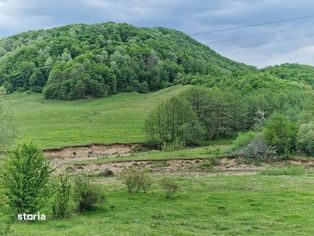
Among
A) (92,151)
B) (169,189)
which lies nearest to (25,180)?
(169,189)

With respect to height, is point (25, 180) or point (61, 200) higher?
point (25, 180)

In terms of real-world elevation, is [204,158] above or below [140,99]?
below

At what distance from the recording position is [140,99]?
179 m

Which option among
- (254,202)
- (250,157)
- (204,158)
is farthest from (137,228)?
(250,157)

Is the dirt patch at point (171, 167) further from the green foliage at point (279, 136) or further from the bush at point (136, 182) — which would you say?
the bush at point (136, 182)

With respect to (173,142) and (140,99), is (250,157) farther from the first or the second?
(140,99)

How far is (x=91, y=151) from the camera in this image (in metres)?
98.5

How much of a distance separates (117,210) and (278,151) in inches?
2233

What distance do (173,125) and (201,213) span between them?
7139cm

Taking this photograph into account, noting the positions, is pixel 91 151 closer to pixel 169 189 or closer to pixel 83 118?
pixel 83 118

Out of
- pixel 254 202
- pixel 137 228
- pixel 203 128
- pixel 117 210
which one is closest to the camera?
pixel 137 228

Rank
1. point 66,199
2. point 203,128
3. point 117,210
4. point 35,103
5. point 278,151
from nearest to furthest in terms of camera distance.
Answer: point 66,199 → point 117,210 → point 278,151 → point 203,128 → point 35,103

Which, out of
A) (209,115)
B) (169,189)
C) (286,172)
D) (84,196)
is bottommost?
(286,172)

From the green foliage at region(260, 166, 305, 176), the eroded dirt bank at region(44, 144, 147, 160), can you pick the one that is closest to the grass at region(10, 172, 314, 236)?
the green foliage at region(260, 166, 305, 176)
